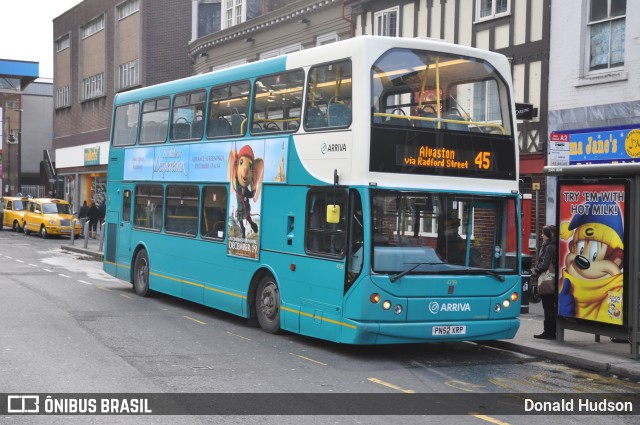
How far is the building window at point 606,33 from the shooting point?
1659 cm

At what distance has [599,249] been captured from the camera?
1170cm

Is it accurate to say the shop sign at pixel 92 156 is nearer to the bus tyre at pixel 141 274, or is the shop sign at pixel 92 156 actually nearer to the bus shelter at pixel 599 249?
the bus tyre at pixel 141 274

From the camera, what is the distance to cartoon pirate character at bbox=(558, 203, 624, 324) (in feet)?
37.4

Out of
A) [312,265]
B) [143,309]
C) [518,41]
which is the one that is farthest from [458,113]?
[518,41]

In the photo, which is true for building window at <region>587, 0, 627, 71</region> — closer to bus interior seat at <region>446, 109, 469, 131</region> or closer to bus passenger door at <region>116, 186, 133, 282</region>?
bus interior seat at <region>446, 109, 469, 131</region>

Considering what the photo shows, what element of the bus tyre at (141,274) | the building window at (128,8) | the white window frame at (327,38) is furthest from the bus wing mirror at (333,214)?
the building window at (128,8)

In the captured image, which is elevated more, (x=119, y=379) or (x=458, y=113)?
(x=458, y=113)

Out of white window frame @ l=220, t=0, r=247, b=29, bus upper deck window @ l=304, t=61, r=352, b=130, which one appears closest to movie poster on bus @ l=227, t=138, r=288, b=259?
bus upper deck window @ l=304, t=61, r=352, b=130

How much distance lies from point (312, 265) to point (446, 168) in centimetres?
225

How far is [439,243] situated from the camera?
1073 centimetres

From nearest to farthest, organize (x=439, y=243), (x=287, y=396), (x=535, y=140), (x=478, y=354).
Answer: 1. (x=287, y=396)
2. (x=439, y=243)
3. (x=478, y=354)
4. (x=535, y=140)

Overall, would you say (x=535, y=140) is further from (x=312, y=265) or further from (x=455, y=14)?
(x=312, y=265)

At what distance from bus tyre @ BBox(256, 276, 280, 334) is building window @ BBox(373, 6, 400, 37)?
472 inches

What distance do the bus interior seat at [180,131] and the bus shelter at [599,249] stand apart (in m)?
6.65
